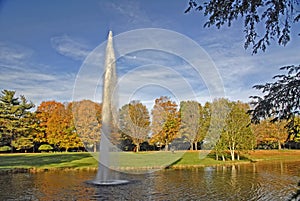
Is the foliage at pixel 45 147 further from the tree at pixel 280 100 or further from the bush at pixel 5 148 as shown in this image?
the tree at pixel 280 100

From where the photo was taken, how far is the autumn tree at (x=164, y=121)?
34062mm

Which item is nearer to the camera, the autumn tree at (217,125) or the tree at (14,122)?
the autumn tree at (217,125)

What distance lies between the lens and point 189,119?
37.5m

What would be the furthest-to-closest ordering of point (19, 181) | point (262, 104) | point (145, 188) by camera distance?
1. point (19, 181)
2. point (145, 188)
3. point (262, 104)

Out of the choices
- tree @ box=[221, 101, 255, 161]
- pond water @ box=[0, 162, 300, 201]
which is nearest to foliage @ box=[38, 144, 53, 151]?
tree @ box=[221, 101, 255, 161]

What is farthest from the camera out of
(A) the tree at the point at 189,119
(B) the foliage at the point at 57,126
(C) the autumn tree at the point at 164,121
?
(B) the foliage at the point at 57,126

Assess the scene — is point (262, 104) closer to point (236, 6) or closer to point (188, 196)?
point (236, 6)

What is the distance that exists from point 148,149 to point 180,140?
7310mm

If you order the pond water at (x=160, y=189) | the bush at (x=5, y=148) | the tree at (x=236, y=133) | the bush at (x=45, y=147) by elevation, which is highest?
the tree at (x=236, y=133)

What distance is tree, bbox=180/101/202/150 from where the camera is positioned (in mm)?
36188

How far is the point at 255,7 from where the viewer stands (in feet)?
14.1

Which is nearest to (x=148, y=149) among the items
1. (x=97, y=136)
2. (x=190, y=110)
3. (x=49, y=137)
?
(x=190, y=110)

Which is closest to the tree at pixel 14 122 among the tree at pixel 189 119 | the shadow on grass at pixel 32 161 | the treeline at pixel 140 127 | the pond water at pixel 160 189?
the treeline at pixel 140 127

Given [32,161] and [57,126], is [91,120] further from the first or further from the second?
[57,126]
